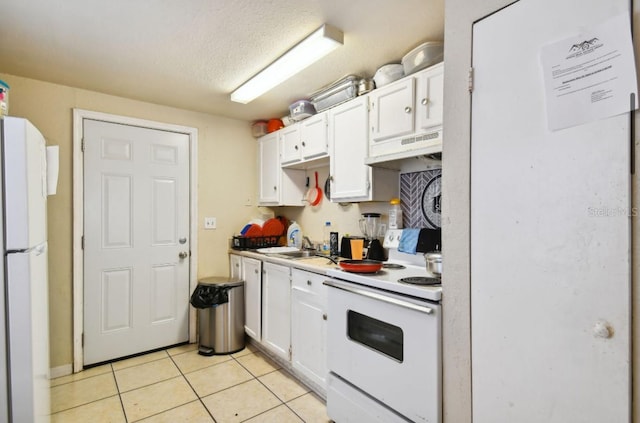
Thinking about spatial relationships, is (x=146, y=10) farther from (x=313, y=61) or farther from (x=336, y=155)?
(x=336, y=155)

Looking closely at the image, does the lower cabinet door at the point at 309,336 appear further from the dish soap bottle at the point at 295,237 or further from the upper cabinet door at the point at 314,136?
the upper cabinet door at the point at 314,136

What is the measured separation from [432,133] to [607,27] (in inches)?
37.8

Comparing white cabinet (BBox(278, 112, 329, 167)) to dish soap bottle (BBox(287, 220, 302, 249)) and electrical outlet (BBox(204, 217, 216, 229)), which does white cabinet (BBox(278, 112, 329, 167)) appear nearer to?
dish soap bottle (BBox(287, 220, 302, 249))

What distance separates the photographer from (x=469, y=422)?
1.23 meters

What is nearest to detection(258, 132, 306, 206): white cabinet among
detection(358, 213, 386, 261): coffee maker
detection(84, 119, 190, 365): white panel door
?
detection(84, 119, 190, 365): white panel door

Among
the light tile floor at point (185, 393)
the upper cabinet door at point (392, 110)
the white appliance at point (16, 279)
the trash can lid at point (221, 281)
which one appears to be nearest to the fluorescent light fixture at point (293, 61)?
the upper cabinet door at point (392, 110)

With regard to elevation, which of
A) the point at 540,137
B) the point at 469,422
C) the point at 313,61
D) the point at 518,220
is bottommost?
the point at 469,422

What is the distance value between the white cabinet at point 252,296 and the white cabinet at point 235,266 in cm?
7

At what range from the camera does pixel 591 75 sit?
2.97ft

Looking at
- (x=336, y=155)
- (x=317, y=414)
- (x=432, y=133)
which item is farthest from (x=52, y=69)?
(x=317, y=414)

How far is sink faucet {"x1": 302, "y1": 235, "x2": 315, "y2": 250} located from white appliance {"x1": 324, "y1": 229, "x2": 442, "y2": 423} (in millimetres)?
1294

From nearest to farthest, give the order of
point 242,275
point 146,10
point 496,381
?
point 496,381, point 146,10, point 242,275

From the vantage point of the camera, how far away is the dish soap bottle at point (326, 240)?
2962 millimetres

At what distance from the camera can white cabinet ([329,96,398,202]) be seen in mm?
2230
